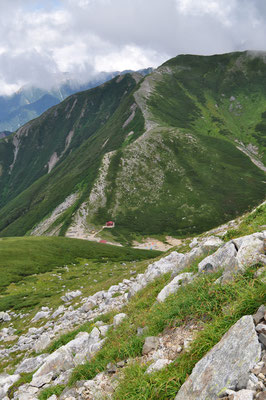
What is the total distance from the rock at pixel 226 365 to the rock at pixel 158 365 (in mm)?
982

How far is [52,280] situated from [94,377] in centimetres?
4266

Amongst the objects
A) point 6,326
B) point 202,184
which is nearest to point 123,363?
point 6,326

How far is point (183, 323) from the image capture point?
6.97 m

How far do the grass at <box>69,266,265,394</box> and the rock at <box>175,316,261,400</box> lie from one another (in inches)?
17.2

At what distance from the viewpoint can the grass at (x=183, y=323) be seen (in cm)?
522

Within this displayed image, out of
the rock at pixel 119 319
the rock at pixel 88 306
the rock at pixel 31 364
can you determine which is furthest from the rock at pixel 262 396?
the rock at pixel 88 306

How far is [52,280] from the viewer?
4553cm

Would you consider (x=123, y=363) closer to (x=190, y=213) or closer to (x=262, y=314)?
(x=262, y=314)

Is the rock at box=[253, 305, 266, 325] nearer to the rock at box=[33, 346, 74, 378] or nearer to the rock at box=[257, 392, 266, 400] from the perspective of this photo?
the rock at box=[257, 392, 266, 400]

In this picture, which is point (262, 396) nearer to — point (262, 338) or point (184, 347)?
point (262, 338)

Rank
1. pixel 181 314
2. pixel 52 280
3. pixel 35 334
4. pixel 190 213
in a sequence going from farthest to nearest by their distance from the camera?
pixel 190 213, pixel 52 280, pixel 35 334, pixel 181 314

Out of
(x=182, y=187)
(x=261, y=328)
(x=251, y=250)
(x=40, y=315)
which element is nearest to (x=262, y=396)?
(x=261, y=328)

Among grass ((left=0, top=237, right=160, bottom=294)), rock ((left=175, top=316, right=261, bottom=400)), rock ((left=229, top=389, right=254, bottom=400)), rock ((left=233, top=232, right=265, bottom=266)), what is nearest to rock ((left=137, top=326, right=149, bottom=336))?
rock ((left=175, top=316, right=261, bottom=400))

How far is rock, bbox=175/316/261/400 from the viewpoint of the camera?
163 inches
